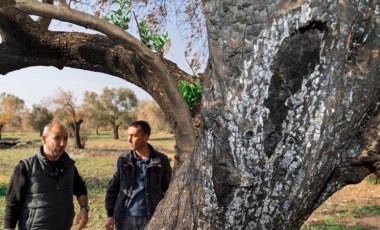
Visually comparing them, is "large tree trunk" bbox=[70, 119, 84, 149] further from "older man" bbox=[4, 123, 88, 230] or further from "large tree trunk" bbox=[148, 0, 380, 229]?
"large tree trunk" bbox=[148, 0, 380, 229]

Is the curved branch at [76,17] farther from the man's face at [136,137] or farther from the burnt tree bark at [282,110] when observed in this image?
the burnt tree bark at [282,110]

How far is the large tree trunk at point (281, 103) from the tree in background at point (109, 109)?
2090 inches

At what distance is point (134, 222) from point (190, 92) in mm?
1494

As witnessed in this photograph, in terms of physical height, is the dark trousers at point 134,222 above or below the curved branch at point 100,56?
below

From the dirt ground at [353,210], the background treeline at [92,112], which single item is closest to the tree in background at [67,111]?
the background treeline at [92,112]

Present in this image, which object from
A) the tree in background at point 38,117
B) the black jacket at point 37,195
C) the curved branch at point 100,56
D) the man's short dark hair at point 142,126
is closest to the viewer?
the black jacket at point 37,195

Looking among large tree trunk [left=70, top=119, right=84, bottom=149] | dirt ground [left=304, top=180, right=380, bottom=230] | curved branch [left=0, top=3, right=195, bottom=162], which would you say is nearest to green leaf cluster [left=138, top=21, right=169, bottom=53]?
curved branch [left=0, top=3, right=195, bottom=162]

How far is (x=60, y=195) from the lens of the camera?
4.29 meters

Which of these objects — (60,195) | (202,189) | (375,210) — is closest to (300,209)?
(202,189)

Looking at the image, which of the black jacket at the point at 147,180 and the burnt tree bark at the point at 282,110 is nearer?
→ the burnt tree bark at the point at 282,110

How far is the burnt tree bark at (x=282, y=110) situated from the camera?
87.0 inches

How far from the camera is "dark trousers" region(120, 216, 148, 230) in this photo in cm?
466

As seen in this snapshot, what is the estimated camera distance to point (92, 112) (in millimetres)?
55781

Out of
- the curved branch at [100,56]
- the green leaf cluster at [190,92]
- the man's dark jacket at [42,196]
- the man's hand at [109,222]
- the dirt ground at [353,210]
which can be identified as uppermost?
the curved branch at [100,56]
